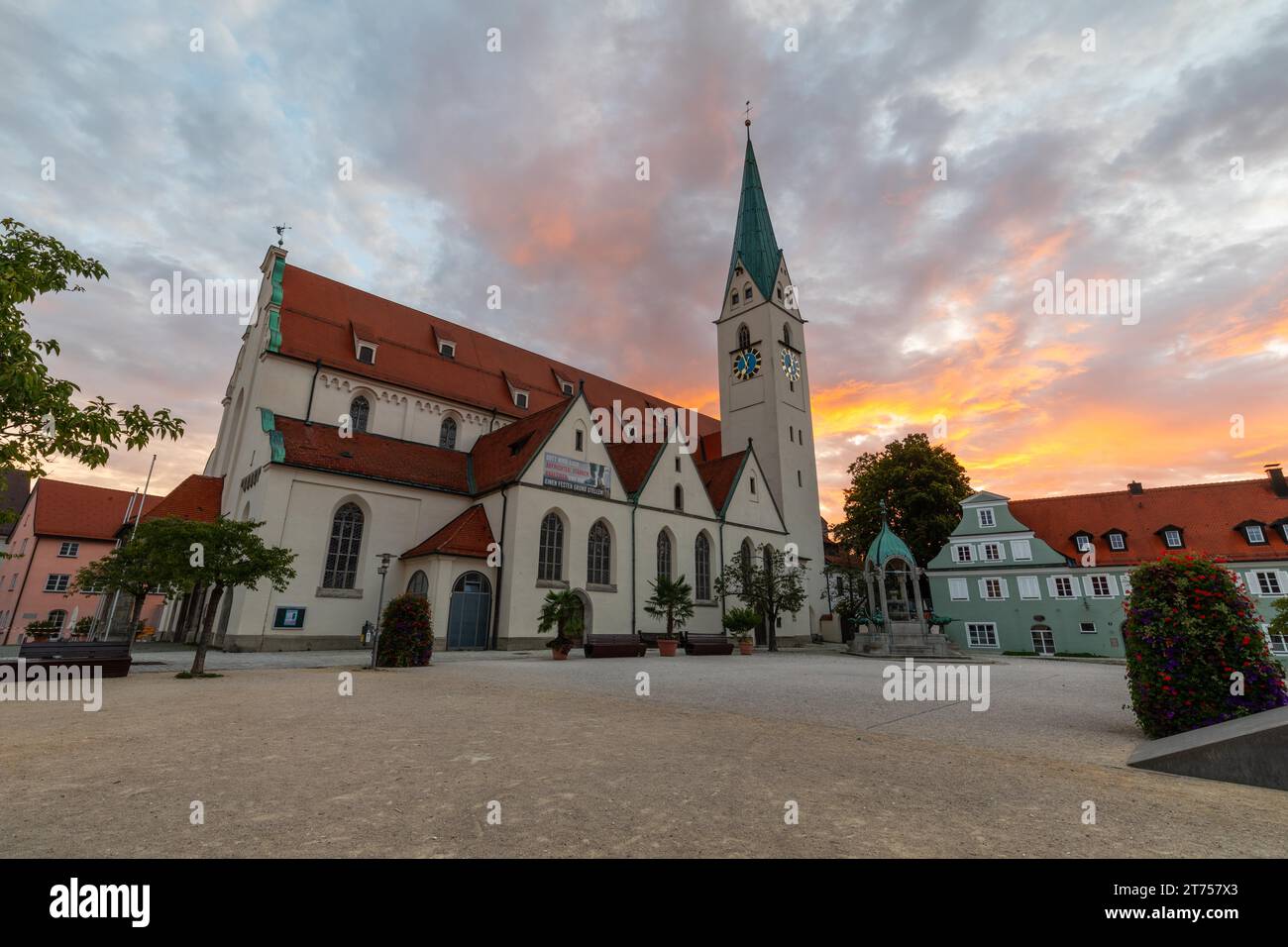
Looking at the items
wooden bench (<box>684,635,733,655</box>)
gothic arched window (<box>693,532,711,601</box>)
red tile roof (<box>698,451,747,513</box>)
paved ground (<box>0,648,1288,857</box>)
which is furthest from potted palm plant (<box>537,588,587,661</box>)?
red tile roof (<box>698,451,747,513</box>)

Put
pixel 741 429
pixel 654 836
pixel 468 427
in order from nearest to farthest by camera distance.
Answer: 1. pixel 654 836
2. pixel 468 427
3. pixel 741 429

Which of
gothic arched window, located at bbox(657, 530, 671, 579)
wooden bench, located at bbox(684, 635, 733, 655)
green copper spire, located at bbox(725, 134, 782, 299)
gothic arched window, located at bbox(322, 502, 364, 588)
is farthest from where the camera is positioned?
green copper spire, located at bbox(725, 134, 782, 299)

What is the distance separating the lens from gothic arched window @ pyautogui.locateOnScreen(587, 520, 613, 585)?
2603 cm

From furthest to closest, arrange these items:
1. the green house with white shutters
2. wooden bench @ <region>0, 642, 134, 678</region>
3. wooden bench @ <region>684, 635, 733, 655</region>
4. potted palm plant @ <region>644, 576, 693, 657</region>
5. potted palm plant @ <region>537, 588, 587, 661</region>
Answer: the green house with white shutters, potted palm plant @ <region>644, 576, 693, 657</region>, wooden bench @ <region>684, 635, 733, 655</region>, potted palm plant @ <region>537, 588, 587, 661</region>, wooden bench @ <region>0, 642, 134, 678</region>

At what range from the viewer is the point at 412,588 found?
76.0ft

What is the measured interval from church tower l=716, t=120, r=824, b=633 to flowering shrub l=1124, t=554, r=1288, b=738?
1199 inches

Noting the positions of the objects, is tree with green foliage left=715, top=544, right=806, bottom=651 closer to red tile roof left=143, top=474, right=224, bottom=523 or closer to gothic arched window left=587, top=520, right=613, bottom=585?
gothic arched window left=587, top=520, right=613, bottom=585

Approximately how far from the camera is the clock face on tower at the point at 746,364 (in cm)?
4112

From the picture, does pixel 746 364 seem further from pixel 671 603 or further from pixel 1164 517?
pixel 1164 517

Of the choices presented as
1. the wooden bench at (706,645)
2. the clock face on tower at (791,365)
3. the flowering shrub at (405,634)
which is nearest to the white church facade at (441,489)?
the flowering shrub at (405,634)

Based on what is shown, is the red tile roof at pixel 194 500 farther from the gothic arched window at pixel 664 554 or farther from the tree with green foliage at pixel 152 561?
the gothic arched window at pixel 664 554

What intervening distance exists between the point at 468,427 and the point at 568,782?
27801 millimetres
